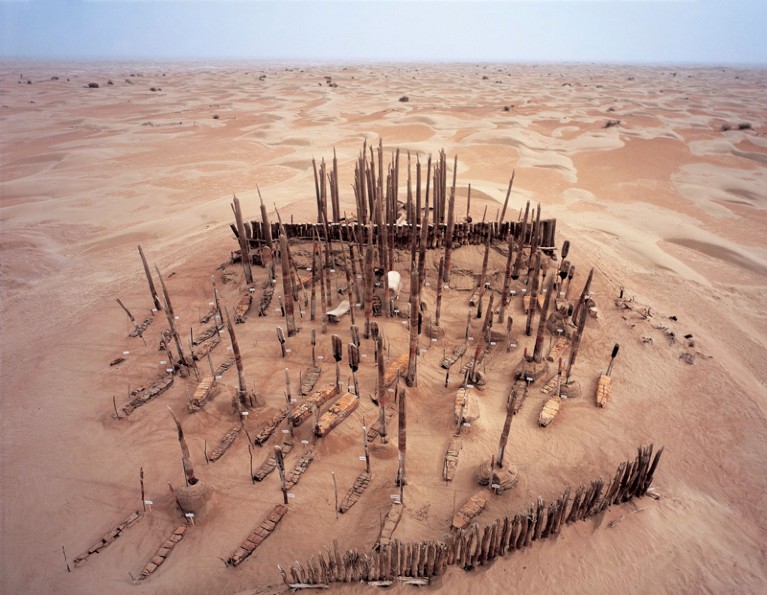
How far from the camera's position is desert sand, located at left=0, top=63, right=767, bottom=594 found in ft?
20.5

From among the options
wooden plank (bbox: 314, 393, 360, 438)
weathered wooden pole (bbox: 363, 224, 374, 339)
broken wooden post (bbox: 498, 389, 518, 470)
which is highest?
weathered wooden pole (bbox: 363, 224, 374, 339)

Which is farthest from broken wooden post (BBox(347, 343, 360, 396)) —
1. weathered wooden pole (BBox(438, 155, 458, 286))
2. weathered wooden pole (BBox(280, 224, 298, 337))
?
weathered wooden pole (BBox(438, 155, 458, 286))

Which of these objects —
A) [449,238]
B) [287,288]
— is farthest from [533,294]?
[287,288]

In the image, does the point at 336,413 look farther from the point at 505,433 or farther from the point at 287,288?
the point at 287,288

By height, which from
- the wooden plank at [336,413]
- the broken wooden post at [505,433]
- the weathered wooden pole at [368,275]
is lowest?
the wooden plank at [336,413]

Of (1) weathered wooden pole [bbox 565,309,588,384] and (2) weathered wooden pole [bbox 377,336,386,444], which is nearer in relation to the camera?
(2) weathered wooden pole [bbox 377,336,386,444]

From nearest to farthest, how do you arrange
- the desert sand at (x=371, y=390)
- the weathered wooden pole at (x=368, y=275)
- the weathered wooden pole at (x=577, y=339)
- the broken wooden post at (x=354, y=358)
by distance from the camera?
the desert sand at (x=371, y=390)
the broken wooden post at (x=354, y=358)
the weathered wooden pole at (x=577, y=339)
the weathered wooden pole at (x=368, y=275)

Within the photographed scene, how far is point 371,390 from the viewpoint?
892 centimetres

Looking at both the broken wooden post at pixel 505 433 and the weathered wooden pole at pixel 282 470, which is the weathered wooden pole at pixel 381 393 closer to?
the weathered wooden pole at pixel 282 470

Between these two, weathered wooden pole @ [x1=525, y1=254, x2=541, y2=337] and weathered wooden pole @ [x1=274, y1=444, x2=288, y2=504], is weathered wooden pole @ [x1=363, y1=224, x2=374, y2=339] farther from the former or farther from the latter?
weathered wooden pole @ [x1=274, y1=444, x2=288, y2=504]

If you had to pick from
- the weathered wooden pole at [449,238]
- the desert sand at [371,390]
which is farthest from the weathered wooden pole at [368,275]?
the weathered wooden pole at [449,238]

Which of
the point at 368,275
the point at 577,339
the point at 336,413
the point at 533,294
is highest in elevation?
the point at 368,275

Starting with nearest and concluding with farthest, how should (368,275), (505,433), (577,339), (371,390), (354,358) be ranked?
1. (505,433)
2. (354,358)
3. (577,339)
4. (371,390)
5. (368,275)

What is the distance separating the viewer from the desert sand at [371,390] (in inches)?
246
